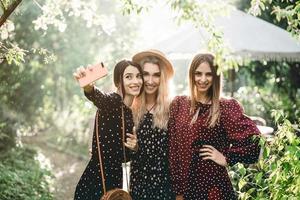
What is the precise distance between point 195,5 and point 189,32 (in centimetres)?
697

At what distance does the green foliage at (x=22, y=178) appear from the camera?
7492 mm

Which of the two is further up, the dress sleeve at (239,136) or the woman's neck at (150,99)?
the woman's neck at (150,99)

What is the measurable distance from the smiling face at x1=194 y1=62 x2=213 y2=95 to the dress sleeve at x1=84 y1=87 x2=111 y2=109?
823mm

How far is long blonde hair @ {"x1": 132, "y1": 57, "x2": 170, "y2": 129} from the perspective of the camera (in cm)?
432

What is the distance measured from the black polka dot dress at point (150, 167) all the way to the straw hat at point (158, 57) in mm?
499

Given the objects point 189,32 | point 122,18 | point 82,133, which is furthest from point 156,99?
point 122,18

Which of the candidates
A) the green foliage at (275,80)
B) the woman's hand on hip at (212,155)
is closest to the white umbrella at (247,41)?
the green foliage at (275,80)

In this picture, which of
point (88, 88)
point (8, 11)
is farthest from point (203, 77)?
point (8, 11)

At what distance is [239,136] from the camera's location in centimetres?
416

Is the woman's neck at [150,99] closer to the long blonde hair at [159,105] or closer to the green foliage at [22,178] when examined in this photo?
the long blonde hair at [159,105]

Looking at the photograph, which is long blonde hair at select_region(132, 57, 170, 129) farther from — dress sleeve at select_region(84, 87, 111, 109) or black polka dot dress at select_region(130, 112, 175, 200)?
dress sleeve at select_region(84, 87, 111, 109)

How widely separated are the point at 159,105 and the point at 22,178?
4815 millimetres

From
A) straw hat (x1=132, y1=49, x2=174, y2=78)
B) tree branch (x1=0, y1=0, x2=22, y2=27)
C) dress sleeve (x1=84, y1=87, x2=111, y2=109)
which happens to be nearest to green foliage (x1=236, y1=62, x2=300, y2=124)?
straw hat (x1=132, y1=49, x2=174, y2=78)

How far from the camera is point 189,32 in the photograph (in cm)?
1027
